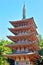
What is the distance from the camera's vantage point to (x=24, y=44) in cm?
3297

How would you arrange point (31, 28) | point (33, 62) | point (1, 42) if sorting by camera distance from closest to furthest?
point (33, 62), point (31, 28), point (1, 42)

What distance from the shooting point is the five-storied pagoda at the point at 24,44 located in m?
31.9

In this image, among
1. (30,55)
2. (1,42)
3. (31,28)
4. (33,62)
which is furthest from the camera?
(1,42)

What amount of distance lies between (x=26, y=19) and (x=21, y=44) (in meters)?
5.78

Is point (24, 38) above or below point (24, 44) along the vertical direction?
above

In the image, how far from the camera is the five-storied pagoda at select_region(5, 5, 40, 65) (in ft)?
105

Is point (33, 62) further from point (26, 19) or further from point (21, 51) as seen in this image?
point (26, 19)

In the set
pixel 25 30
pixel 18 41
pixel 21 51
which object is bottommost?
pixel 21 51

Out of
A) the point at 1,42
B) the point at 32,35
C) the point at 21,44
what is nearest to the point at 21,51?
the point at 21,44

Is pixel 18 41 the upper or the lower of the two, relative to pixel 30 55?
upper

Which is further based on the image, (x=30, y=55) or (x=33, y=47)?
(x=33, y=47)

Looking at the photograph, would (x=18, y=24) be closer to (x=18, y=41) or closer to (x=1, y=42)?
(x=18, y=41)

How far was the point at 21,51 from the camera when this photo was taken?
3328 centimetres

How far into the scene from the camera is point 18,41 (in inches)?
1380
